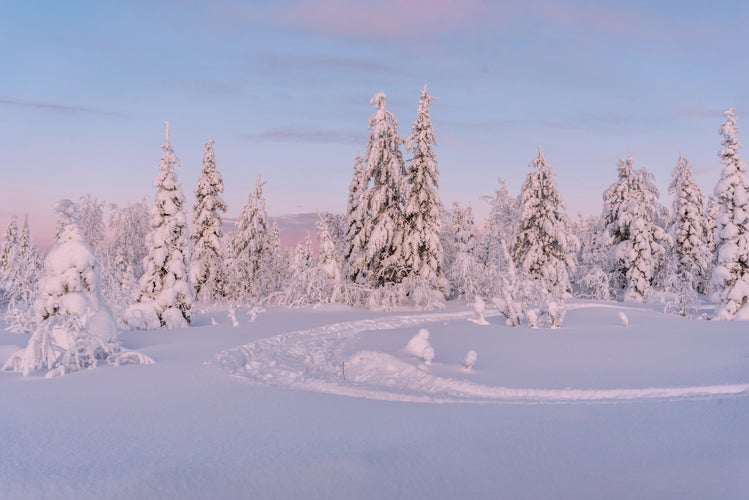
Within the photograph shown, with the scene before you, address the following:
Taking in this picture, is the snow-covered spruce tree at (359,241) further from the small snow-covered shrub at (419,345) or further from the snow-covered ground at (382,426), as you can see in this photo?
the small snow-covered shrub at (419,345)

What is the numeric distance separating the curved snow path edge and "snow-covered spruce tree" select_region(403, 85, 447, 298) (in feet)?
59.6

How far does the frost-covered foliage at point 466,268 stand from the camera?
39.1m

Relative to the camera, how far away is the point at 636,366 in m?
13.2

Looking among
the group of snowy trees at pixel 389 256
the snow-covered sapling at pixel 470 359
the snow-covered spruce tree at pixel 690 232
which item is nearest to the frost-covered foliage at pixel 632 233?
the group of snowy trees at pixel 389 256

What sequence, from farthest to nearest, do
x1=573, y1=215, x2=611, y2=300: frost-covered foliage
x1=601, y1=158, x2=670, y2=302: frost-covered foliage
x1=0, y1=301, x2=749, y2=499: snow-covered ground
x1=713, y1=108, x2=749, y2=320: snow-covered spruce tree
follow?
x1=573, y1=215, x2=611, y2=300: frost-covered foliage, x1=601, y1=158, x2=670, y2=302: frost-covered foliage, x1=713, y1=108, x2=749, y2=320: snow-covered spruce tree, x1=0, y1=301, x2=749, y2=499: snow-covered ground

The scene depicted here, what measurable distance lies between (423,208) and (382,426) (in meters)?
27.4

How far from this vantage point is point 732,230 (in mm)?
26688

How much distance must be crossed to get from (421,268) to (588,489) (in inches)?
1133

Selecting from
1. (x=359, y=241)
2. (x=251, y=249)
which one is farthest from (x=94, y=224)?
(x=359, y=241)

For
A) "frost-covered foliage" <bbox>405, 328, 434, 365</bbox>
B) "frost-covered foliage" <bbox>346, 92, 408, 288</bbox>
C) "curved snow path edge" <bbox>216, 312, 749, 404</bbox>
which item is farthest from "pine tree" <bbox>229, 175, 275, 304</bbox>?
"frost-covered foliage" <bbox>405, 328, 434, 365</bbox>

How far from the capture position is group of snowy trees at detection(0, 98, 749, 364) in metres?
15.5

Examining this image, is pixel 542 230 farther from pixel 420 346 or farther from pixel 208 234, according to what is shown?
pixel 420 346

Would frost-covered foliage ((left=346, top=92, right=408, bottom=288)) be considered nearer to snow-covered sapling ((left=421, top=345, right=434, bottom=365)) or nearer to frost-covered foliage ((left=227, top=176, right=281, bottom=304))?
→ frost-covered foliage ((left=227, top=176, right=281, bottom=304))

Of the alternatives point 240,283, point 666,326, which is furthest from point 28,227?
point 666,326
